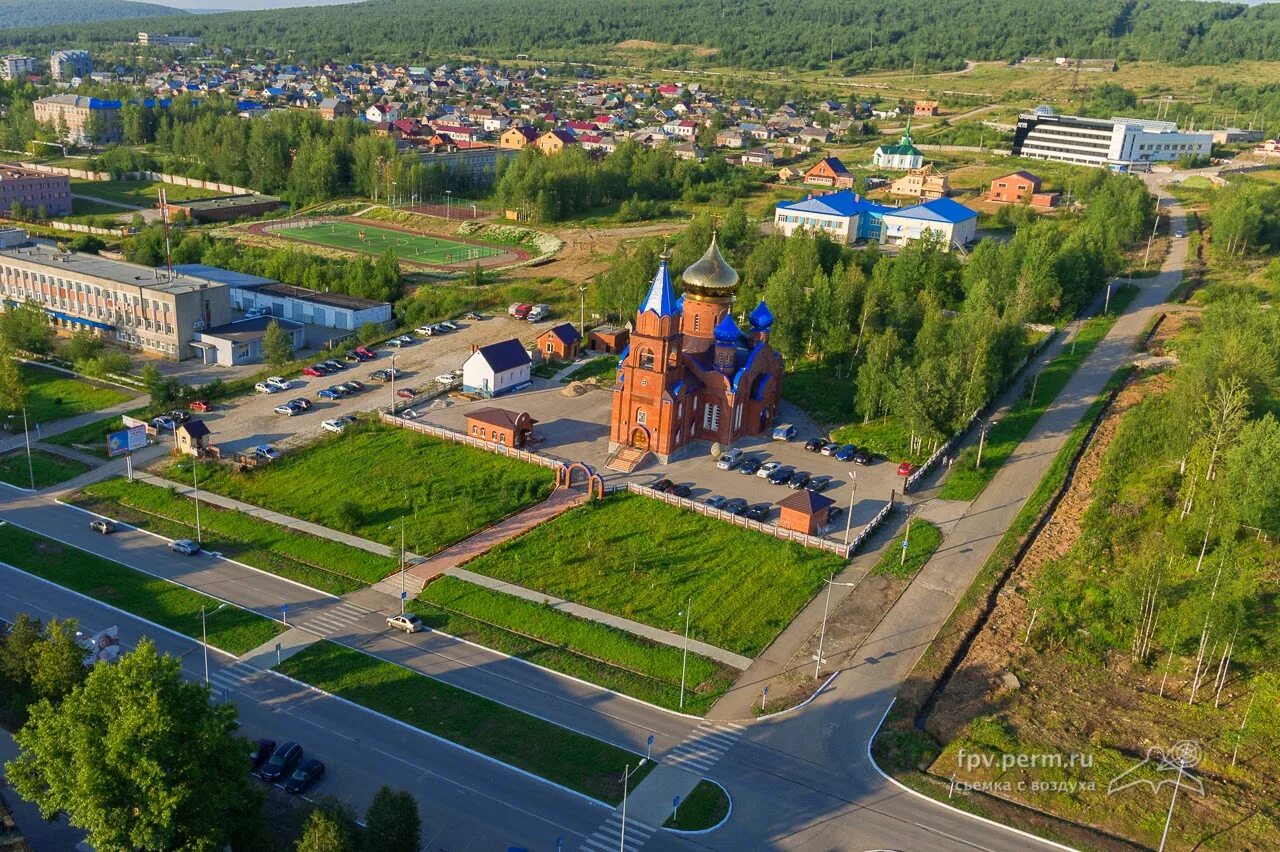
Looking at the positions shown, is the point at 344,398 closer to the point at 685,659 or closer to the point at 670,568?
the point at 670,568

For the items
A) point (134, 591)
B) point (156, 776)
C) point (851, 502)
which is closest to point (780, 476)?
point (851, 502)

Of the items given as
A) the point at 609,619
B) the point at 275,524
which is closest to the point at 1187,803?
the point at 609,619

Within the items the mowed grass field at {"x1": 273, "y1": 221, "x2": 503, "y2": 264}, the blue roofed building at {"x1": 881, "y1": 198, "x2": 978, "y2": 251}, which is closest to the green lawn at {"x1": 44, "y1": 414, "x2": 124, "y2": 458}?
the mowed grass field at {"x1": 273, "y1": 221, "x2": 503, "y2": 264}

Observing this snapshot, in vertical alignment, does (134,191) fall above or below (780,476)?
above

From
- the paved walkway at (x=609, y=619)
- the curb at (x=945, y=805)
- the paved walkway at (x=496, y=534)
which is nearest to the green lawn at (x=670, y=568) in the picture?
the paved walkway at (x=609, y=619)

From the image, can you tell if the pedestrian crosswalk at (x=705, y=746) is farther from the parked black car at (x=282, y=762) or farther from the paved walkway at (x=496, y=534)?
the paved walkway at (x=496, y=534)

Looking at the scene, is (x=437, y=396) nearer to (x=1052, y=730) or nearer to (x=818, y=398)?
(x=818, y=398)

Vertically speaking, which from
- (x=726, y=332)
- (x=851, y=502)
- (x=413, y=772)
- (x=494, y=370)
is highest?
(x=726, y=332)
